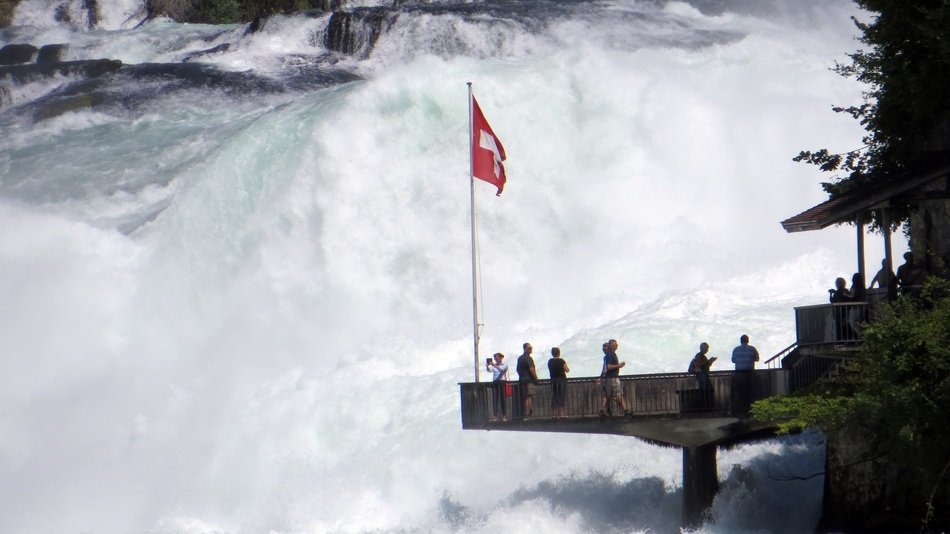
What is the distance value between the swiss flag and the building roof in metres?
4.52

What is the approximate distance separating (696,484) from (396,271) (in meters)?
16.7

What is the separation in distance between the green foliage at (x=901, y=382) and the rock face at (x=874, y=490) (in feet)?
1.25

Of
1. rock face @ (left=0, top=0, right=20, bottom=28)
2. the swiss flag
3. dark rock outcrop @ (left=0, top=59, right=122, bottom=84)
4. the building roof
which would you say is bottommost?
the building roof

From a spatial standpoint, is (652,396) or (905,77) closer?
(652,396)

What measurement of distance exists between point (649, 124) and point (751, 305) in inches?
359

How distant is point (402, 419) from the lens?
106 ft

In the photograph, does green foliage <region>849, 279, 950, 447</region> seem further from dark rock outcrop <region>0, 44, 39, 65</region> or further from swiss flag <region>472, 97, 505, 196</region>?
dark rock outcrop <region>0, 44, 39, 65</region>

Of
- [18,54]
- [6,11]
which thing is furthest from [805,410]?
[6,11]

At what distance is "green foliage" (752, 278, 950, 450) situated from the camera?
20.3 m

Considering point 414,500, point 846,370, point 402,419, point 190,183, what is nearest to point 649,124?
point 190,183

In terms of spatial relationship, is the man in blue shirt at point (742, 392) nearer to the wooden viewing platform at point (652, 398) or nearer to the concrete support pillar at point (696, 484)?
the wooden viewing platform at point (652, 398)

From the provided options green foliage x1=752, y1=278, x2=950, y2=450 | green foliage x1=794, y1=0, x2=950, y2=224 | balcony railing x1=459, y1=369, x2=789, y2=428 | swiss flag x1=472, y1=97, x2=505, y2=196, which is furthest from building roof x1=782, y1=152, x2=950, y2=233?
swiss flag x1=472, y1=97, x2=505, y2=196

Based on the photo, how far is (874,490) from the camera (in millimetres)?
22594

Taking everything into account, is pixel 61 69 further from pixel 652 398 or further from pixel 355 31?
pixel 652 398
